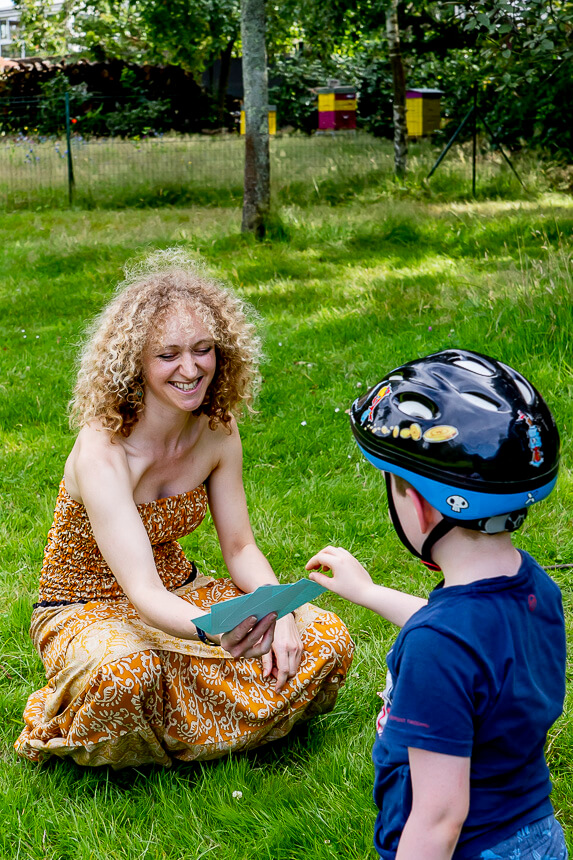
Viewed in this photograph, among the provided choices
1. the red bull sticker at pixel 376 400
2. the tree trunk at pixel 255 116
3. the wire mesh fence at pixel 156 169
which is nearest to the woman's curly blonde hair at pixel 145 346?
the red bull sticker at pixel 376 400

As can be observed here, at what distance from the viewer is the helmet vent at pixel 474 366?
1510 millimetres

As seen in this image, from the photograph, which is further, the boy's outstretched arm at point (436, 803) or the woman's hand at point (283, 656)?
the woman's hand at point (283, 656)

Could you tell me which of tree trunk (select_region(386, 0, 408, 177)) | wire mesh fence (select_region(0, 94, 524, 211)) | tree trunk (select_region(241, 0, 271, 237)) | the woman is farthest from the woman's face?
tree trunk (select_region(386, 0, 408, 177))

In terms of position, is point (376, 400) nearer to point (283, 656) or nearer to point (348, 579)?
point (348, 579)

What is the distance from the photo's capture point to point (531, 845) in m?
1.50

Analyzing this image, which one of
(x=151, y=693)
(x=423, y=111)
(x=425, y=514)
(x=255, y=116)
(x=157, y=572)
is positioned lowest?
(x=151, y=693)

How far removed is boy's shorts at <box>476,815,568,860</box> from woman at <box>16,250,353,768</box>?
36.2 inches

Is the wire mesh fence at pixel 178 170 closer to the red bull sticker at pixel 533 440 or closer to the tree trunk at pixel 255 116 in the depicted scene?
the tree trunk at pixel 255 116

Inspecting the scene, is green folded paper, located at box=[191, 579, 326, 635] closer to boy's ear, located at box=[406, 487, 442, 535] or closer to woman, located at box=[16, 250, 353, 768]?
woman, located at box=[16, 250, 353, 768]

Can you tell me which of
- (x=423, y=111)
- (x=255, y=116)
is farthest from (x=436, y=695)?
(x=423, y=111)

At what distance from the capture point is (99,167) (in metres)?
13.3

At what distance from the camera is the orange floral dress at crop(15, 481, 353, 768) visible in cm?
248

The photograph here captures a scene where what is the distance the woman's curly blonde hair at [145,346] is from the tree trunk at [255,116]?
677 centimetres

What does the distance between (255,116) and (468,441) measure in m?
8.62
